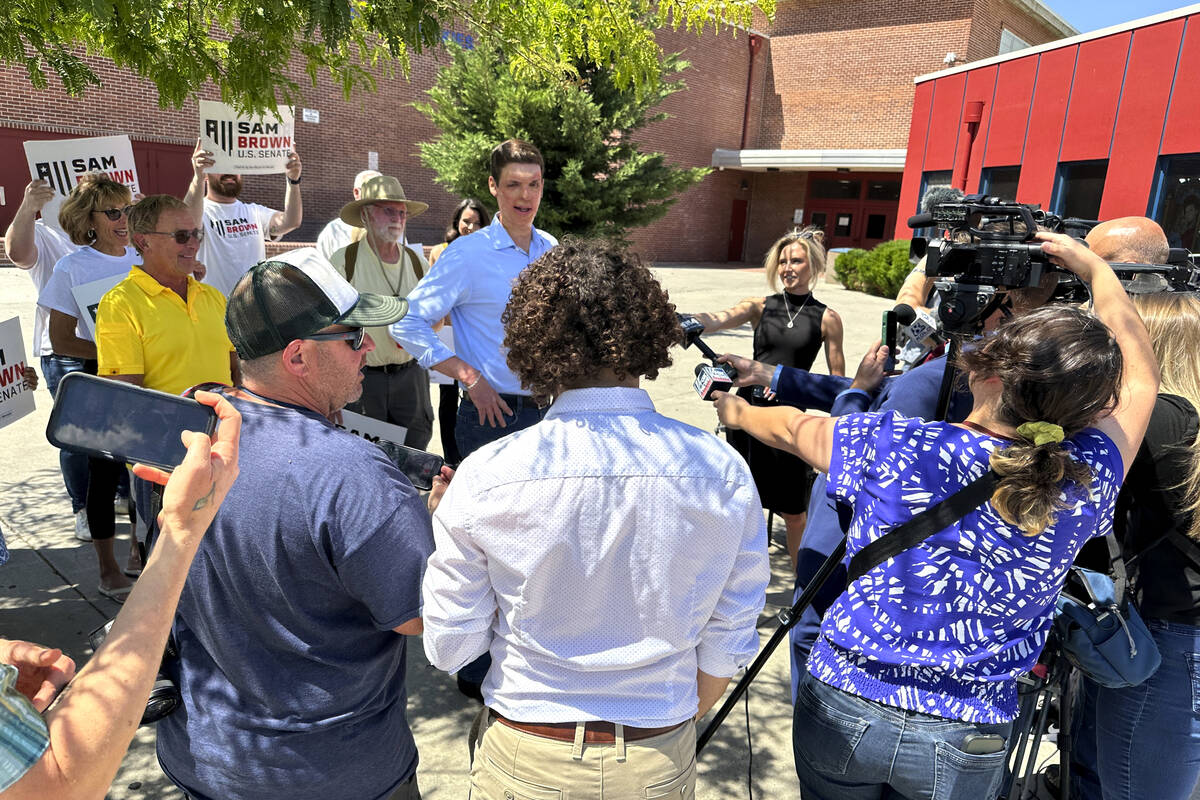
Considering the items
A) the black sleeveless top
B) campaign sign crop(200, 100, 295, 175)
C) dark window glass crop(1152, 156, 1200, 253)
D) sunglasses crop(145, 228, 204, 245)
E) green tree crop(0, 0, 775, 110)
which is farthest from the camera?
dark window glass crop(1152, 156, 1200, 253)

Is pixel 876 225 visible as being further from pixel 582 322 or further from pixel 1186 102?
pixel 582 322

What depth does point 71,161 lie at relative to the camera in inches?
185

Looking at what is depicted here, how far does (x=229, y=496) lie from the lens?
147 cm

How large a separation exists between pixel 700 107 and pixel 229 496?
29.2m

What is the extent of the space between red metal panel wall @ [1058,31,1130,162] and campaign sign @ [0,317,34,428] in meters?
16.5

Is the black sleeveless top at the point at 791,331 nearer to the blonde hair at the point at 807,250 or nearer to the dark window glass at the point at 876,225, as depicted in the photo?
the blonde hair at the point at 807,250

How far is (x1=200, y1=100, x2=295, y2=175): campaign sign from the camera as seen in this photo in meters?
4.80

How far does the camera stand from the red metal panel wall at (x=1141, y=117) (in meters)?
12.7

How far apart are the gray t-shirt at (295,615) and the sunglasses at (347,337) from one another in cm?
17

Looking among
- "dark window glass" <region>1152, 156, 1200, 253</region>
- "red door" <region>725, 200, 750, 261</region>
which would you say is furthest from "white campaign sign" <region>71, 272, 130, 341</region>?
"red door" <region>725, 200, 750, 261</region>

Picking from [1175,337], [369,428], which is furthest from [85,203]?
[1175,337]

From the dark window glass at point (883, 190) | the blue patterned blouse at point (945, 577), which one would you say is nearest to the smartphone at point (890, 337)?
the blue patterned blouse at point (945, 577)

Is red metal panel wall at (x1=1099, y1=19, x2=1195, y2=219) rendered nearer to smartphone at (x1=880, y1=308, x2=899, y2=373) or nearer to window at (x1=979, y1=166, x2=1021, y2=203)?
window at (x1=979, y1=166, x2=1021, y2=203)

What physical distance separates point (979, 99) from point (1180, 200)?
6.13 metres
